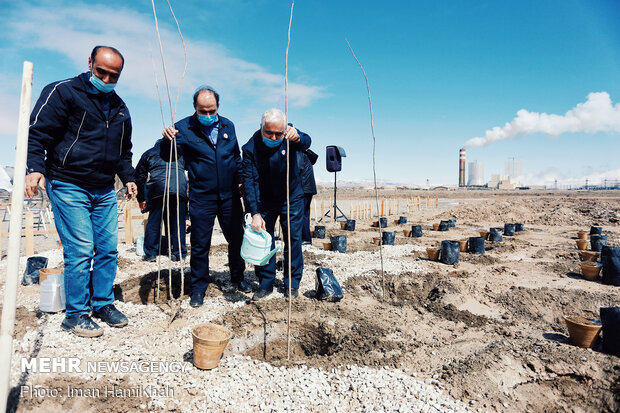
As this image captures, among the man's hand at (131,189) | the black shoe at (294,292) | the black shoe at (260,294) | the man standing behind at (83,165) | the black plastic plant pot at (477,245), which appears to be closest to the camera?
the man standing behind at (83,165)

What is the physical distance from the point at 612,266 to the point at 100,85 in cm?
649

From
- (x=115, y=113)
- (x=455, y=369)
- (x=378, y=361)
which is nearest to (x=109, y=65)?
(x=115, y=113)

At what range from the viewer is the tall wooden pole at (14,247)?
4.58 ft

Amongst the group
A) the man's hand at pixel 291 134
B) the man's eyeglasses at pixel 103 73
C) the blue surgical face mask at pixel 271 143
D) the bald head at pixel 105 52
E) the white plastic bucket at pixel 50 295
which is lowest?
the white plastic bucket at pixel 50 295

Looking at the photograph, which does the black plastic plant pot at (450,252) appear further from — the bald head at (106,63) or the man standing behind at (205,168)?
the bald head at (106,63)

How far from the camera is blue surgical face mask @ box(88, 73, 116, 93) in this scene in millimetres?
2459

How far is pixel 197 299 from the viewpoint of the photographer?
331 cm

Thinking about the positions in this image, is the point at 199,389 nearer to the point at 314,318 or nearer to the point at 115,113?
the point at 314,318

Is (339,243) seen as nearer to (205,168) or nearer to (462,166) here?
(205,168)

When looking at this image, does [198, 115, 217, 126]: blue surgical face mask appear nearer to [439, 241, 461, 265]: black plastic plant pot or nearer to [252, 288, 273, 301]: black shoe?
[252, 288, 273, 301]: black shoe

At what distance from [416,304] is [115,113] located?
3.64m

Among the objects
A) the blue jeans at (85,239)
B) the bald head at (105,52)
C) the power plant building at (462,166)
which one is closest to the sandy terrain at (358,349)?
the blue jeans at (85,239)

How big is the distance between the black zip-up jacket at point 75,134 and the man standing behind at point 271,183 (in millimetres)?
1138

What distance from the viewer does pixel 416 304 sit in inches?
159
